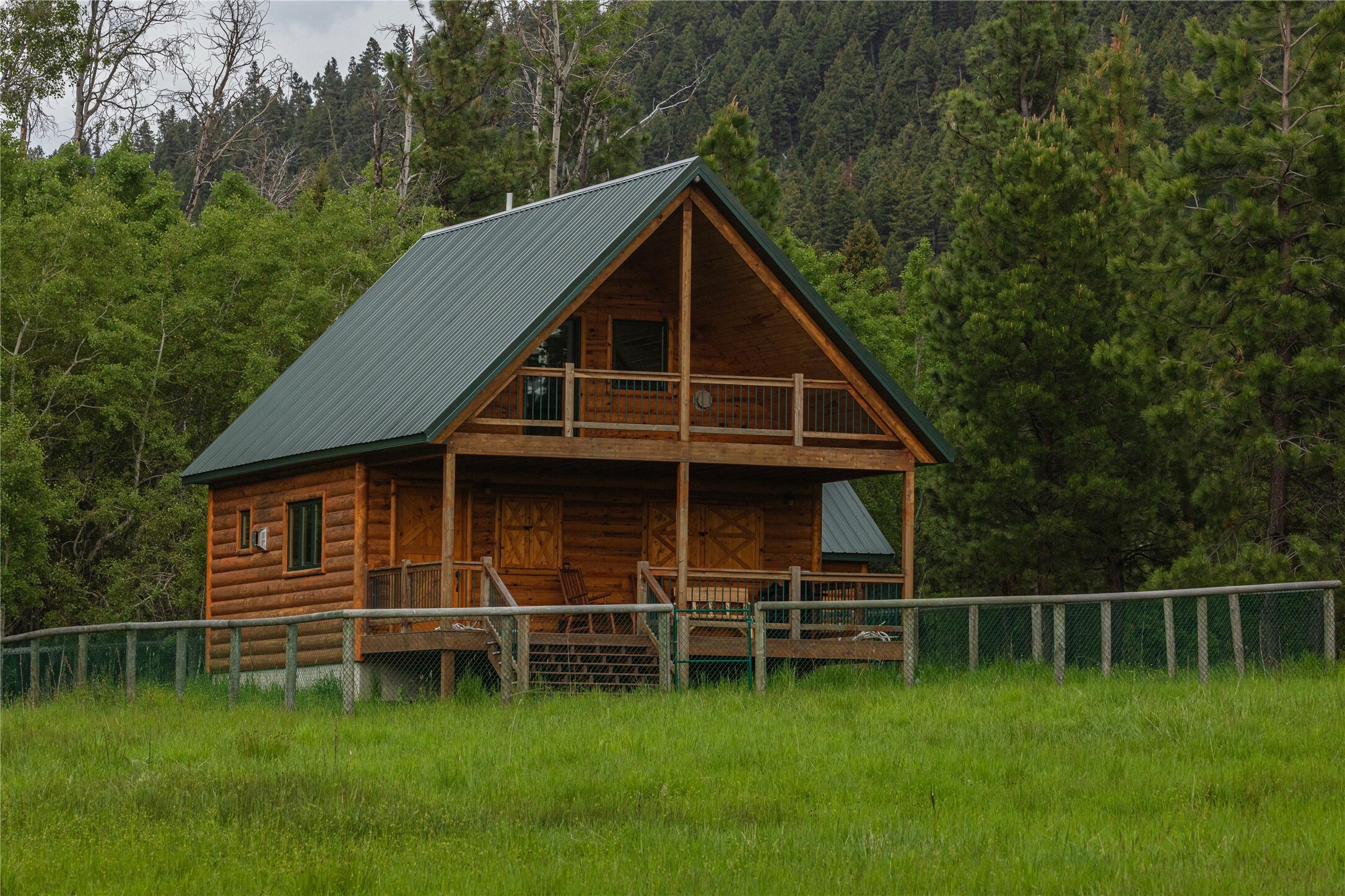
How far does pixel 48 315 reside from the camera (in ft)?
116

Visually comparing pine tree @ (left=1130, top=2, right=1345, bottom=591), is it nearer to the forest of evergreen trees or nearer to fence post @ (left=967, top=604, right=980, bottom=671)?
the forest of evergreen trees

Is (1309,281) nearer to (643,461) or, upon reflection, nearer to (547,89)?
(643,461)

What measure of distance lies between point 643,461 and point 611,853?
41.0 feet

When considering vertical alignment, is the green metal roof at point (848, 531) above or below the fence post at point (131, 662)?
above

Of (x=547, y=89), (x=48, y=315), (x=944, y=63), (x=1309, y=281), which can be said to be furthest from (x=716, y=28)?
(x=1309, y=281)

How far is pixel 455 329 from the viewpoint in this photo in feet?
80.4

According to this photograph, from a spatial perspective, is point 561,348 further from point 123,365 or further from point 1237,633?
point 123,365

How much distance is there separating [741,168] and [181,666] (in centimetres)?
2984

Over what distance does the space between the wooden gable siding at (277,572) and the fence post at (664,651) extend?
23.3 feet

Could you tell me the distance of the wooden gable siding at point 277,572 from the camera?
24766 mm

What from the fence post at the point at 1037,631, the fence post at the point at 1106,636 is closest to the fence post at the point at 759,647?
the fence post at the point at 1037,631

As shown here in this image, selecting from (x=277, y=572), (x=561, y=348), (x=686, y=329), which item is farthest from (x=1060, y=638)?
(x=277, y=572)

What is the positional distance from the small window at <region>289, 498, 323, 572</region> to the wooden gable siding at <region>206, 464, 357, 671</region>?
4.4 inches

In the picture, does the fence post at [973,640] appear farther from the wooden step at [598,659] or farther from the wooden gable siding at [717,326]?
A: the wooden gable siding at [717,326]
